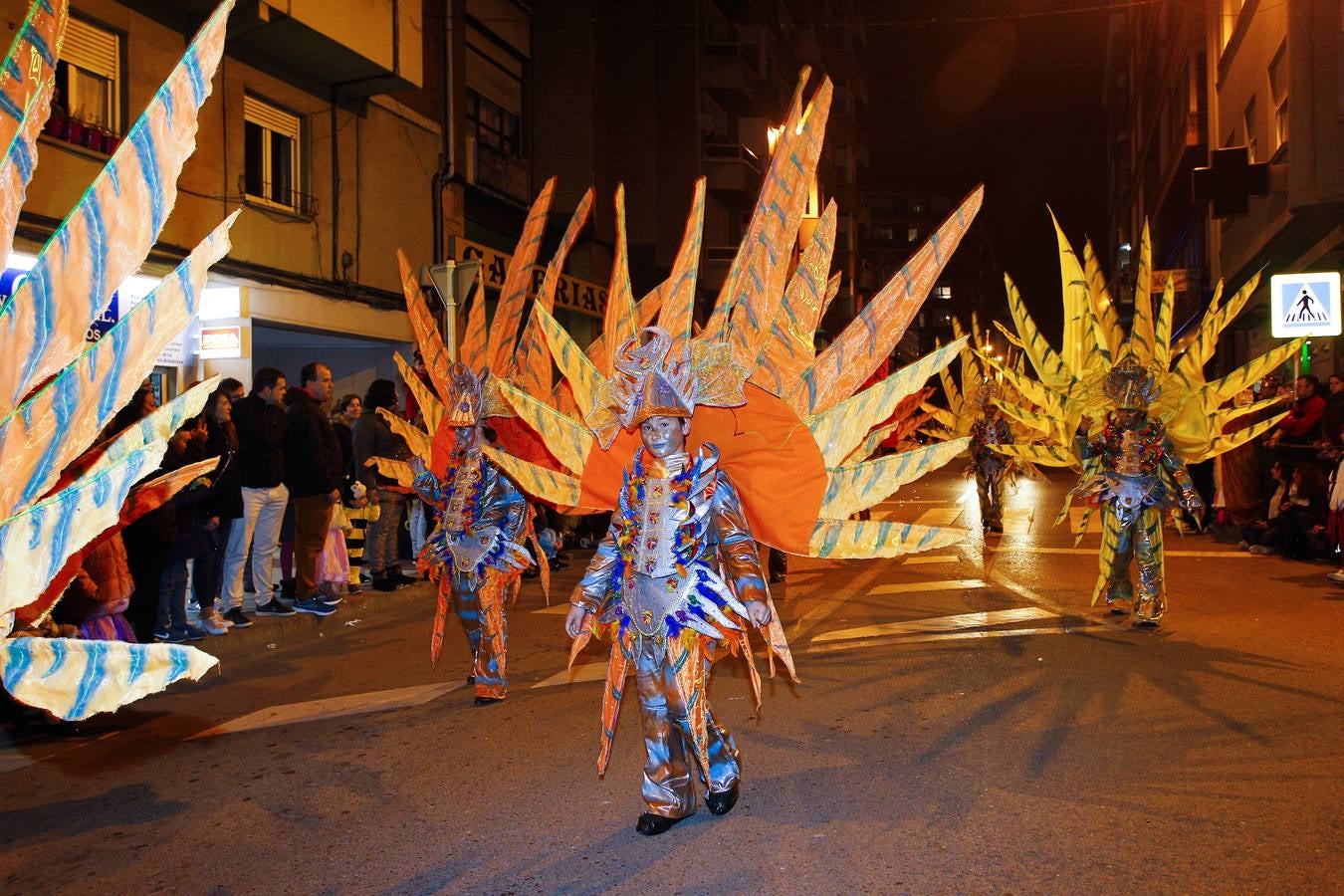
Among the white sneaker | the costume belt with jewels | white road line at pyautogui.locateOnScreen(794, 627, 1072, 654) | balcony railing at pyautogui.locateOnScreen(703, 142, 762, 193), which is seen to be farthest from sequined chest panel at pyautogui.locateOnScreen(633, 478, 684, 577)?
balcony railing at pyautogui.locateOnScreen(703, 142, 762, 193)

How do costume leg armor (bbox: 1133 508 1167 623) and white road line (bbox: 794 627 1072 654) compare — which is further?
costume leg armor (bbox: 1133 508 1167 623)

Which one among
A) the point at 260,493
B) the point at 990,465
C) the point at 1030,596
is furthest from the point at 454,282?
the point at 990,465

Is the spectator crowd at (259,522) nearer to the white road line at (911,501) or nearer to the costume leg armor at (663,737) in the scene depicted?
the costume leg armor at (663,737)

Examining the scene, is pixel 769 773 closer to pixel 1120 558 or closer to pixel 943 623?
pixel 943 623

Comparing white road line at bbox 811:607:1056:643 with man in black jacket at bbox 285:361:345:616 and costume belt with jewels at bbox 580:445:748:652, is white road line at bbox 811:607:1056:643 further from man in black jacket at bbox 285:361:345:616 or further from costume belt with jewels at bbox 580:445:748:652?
man in black jacket at bbox 285:361:345:616

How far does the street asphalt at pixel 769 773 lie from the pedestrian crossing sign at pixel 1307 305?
6697 mm

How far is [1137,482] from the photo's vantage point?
27.3ft

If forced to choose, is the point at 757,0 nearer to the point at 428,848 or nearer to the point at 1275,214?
the point at 1275,214

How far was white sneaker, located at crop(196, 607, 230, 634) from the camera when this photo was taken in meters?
8.58

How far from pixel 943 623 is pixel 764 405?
4.65m

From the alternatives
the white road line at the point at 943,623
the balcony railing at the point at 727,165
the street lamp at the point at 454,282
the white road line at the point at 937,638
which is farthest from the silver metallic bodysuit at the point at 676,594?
the balcony railing at the point at 727,165

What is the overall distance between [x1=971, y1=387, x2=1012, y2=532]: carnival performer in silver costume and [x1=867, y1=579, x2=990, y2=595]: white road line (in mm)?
4190

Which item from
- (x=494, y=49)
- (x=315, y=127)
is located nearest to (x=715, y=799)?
(x=315, y=127)

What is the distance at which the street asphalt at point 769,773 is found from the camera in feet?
13.3
